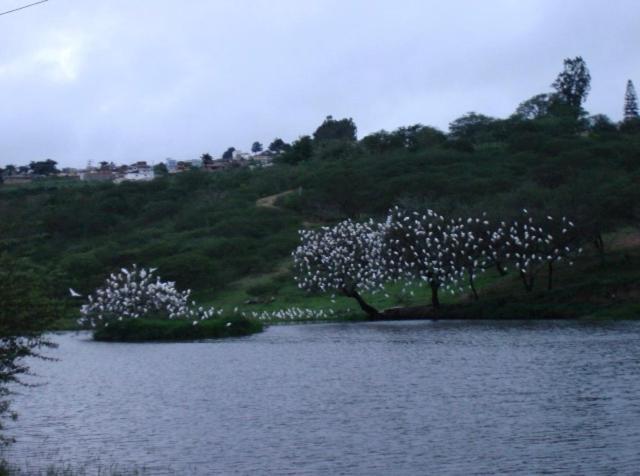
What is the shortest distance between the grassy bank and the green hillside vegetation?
14.3ft

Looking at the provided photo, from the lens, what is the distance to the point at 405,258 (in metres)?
75.0

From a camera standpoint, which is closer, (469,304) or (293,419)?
(293,419)

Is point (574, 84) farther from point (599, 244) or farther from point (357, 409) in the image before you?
point (357, 409)

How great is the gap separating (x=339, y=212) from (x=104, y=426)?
83655 millimetres

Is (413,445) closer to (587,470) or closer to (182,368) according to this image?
(587,470)

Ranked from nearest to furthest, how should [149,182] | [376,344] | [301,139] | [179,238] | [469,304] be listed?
[376,344], [469,304], [179,238], [149,182], [301,139]

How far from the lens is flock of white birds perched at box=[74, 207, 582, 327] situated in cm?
7344

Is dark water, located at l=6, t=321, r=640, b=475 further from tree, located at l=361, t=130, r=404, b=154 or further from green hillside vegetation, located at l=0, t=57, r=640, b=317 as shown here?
tree, located at l=361, t=130, r=404, b=154

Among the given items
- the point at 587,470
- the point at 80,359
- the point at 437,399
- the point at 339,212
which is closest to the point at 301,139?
the point at 339,212

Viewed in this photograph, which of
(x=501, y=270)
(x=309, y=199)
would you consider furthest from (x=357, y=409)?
(x=309, y=199)

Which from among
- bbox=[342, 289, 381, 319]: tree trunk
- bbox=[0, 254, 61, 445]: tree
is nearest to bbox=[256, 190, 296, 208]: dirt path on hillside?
bbox=[342, 289, 381, 319]: tree trunk

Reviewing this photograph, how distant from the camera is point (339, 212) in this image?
114625mm

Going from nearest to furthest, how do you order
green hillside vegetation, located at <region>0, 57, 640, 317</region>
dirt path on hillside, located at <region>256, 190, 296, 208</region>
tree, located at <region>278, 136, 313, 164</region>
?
green hillside vegetation, located at <region>0, 57, 640, 317</region>
dirt path on hillside, located at <region>256, 190, 296, 208</region>
tree, located at <region>278, 136, 313, 164</region>

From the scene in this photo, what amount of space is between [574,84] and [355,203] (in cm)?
6879
